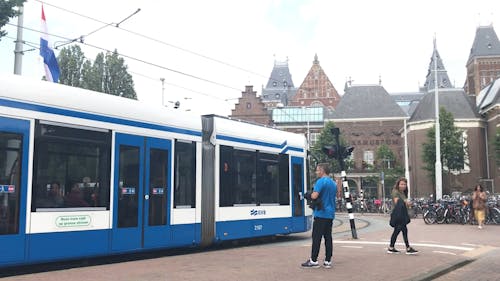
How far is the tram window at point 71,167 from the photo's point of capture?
28.2 feet

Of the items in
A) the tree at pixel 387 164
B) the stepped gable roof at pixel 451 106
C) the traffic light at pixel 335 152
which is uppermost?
the stepped gable roof at pixel 451 106

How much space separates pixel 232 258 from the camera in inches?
404

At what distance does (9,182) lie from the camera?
8.05 metres

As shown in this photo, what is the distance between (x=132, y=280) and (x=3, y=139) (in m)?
2.99

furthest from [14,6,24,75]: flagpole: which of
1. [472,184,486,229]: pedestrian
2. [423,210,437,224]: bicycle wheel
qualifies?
[423,210,437,224]: bicycle wheel

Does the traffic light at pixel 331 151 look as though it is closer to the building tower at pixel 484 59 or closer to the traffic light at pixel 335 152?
the traffic light at pixel 335 152

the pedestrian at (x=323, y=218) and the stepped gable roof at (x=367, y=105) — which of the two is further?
the stepped gable roof at (x=367, y=105)

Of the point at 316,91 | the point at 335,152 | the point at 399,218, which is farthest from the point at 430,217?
the point at 316,91

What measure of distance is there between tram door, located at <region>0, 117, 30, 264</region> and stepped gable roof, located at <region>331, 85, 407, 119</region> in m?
63.4

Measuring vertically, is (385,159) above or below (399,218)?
above

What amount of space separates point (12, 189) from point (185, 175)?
159 inches

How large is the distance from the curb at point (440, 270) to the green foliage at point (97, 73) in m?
39.5

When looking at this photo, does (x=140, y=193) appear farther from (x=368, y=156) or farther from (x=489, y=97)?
(x=368, y=156)

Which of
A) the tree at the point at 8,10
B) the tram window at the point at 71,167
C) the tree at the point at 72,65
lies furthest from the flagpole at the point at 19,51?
the tree at the point at 72,65
